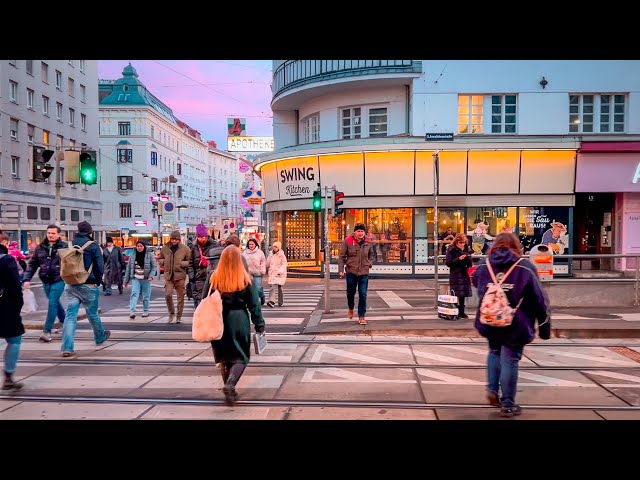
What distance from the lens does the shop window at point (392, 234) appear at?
71.3ft

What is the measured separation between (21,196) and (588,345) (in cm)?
3809

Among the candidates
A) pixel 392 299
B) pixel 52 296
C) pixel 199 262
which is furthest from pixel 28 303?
pixel 392 299

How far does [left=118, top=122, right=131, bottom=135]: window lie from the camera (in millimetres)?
59750

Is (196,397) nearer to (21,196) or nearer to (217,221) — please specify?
(21,196)

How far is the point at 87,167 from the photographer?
1180 cm

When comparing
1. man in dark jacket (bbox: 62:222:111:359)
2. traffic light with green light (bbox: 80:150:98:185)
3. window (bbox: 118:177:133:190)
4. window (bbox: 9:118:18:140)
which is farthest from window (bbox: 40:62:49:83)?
man in dark jacket (bbox: 62:222:111:359)

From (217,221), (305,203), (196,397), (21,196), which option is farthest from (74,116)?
(196,397)

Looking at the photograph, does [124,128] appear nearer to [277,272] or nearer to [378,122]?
[378,122]

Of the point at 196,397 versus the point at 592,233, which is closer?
the point at 196,397

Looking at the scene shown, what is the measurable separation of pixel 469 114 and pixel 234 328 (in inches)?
704

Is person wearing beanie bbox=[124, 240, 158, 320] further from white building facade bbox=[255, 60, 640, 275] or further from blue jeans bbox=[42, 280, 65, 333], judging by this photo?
white building facade bbox=[255, 60, 640, 275]

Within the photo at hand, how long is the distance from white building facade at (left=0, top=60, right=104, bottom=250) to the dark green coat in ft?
91.4

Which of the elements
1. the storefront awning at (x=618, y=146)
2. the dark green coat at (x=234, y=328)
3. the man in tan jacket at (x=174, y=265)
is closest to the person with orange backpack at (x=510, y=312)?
the dark green coat at (x=234, y=328)
